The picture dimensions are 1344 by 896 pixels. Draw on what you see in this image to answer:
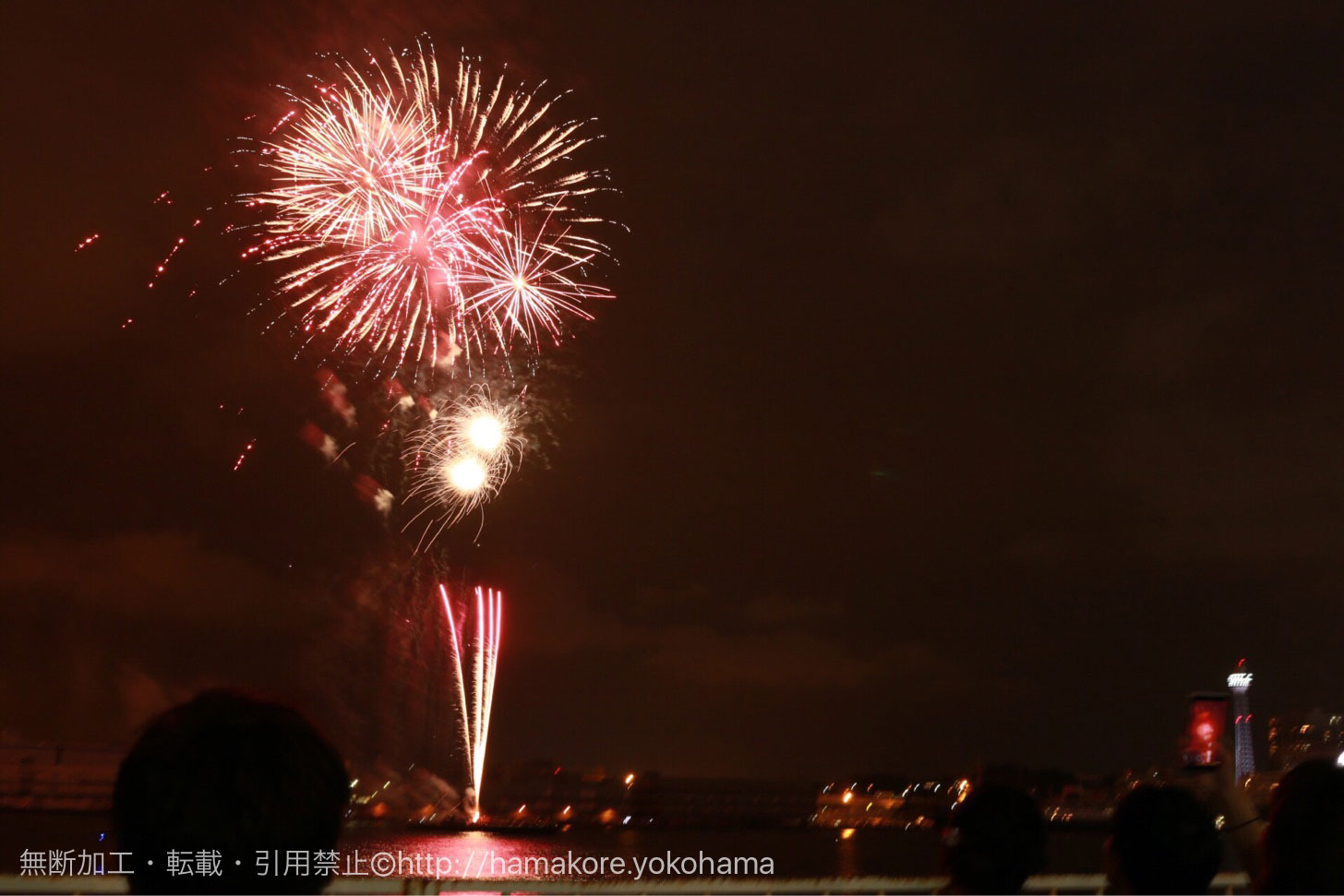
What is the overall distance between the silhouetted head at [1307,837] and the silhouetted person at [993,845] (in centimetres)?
49

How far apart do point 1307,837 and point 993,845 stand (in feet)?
2.17

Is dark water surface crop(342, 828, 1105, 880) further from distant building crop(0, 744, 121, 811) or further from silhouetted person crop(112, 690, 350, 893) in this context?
silhouetted person crop(112, 690, 350, 893)

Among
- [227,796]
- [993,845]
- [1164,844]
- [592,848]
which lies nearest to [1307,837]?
[1164,844]

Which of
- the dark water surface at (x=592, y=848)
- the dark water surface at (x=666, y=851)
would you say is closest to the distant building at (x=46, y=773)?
the dark water surface at (x=592, y=848)

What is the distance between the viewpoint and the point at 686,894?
5.28m

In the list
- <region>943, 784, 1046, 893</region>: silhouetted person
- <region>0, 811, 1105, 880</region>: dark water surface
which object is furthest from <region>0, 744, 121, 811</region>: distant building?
<region>943, 784, 1046, 893</region>: silhouetted person

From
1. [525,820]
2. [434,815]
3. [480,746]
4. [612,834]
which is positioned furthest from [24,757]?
[480,746]

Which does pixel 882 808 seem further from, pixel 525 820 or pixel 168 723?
pixel 168 723

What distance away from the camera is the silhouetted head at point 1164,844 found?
8.68ft

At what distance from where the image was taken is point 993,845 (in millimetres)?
2686

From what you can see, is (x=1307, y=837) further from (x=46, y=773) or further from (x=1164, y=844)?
(x=46, y=773)

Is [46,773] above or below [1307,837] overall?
above

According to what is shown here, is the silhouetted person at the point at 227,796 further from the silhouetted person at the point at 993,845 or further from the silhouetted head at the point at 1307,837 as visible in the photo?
the silhouetted head at the point at 1307,837

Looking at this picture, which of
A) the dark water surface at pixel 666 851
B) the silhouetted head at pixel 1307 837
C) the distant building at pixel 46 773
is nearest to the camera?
the silhouetted head at pixel 1307 837
